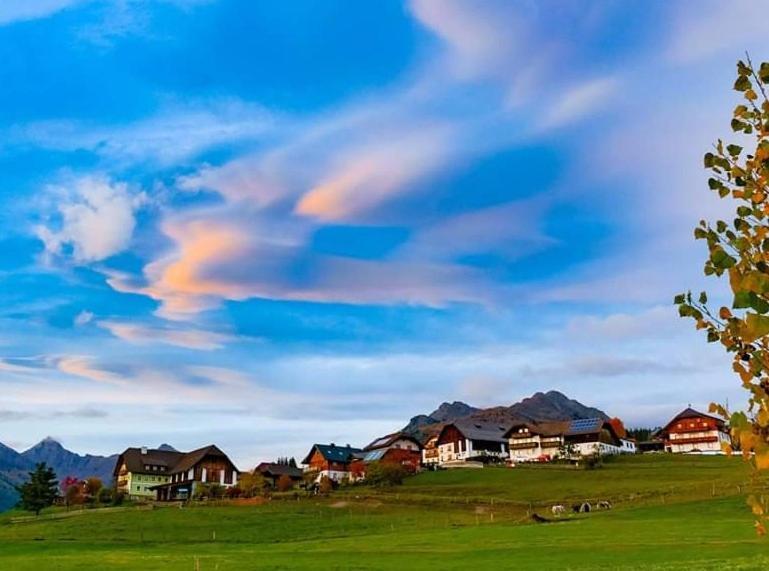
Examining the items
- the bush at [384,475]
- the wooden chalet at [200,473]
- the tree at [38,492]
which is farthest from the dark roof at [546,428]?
the tree at [38,492]

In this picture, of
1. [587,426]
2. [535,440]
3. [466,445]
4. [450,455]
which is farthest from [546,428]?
[450,455]

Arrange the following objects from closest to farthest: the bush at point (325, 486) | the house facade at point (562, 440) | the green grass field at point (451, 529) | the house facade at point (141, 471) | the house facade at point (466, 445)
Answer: the green grass field at point (451, 529) < the bush at point (325, 486) < the house facade at point (141, 471) < the house facade at point (562, 440) < the house facade at point (466, 445)

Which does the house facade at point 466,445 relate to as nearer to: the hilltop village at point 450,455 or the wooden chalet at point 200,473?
the hilltop village at point 450,455

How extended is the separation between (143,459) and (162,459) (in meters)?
5.16

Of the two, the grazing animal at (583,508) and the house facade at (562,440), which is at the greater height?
the house facade at (562,440)

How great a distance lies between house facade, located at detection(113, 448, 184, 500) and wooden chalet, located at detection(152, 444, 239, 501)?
2627 mm

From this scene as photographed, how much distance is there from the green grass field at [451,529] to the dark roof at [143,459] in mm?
61294

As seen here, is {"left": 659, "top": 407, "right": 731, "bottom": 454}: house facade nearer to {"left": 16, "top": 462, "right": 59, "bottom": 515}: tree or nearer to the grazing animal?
the grazing animal

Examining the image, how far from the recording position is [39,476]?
13812cm

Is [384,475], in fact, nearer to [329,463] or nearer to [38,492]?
[329,463]

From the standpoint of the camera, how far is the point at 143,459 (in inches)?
7219

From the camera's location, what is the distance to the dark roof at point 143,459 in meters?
181

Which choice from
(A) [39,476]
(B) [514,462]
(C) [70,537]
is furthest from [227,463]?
(C) [70,537]

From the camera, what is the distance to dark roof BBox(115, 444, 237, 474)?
574ft
